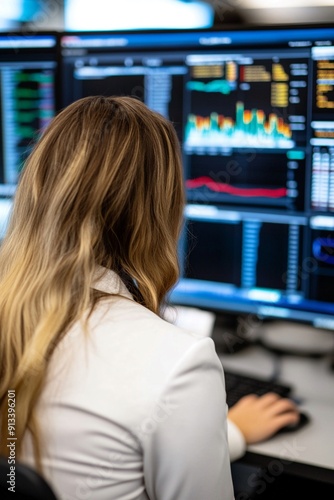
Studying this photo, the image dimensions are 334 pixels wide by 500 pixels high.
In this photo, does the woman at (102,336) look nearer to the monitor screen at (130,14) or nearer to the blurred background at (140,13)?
the blurred background at (140,13)

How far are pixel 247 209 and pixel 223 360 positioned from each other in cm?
35

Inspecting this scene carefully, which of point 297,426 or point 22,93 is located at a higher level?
point 22,93

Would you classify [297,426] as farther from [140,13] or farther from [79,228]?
[140,13]

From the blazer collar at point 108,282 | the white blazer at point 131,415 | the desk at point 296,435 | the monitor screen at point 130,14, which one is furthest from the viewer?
the monitor screen at point 130,14

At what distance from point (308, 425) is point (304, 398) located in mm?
120

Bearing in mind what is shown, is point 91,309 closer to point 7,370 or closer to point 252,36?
point 7,370

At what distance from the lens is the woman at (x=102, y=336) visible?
724 millimetres

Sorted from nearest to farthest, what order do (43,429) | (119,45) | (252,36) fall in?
(43,429) → (252,36) → (119,45)

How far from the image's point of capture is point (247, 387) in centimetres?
129

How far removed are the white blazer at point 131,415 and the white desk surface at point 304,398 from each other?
1.10 feet

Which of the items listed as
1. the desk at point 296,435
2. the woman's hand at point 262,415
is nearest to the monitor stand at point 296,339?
the desk at point 296,435

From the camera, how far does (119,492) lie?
74 centimetres

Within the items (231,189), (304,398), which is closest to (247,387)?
(304,398)

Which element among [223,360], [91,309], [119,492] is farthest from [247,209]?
[119,492]
